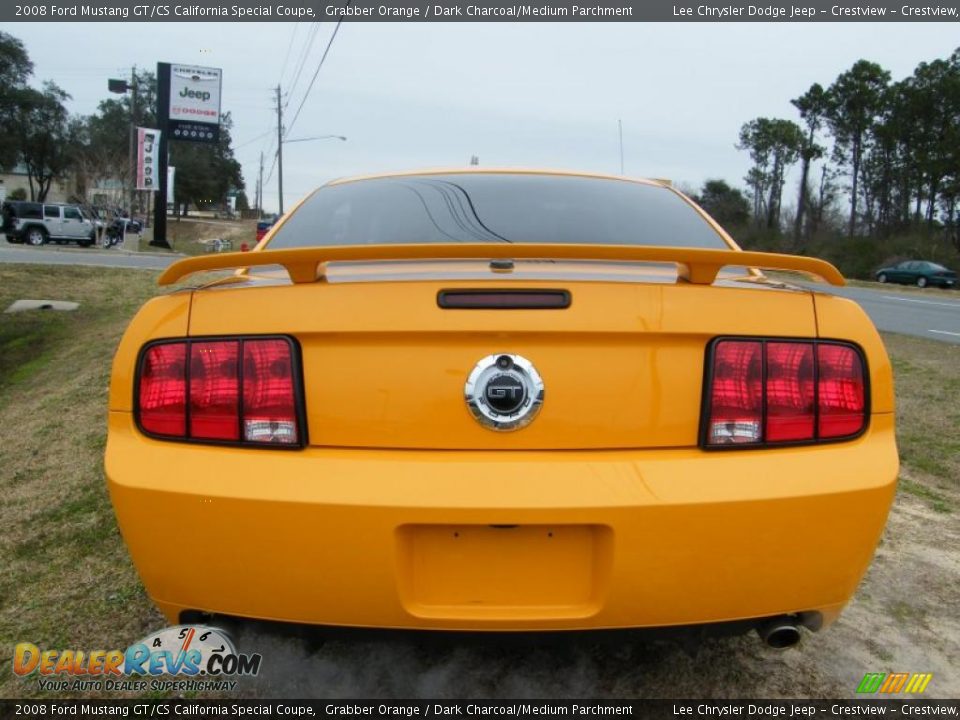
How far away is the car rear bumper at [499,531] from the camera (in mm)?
1472

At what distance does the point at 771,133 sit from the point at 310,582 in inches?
2487

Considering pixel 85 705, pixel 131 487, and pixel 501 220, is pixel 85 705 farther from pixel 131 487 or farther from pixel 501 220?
pixel 501 220

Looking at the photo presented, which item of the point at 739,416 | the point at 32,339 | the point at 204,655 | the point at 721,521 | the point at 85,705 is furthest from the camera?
the point at 32,339

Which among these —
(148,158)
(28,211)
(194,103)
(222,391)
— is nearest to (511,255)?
(222,391)

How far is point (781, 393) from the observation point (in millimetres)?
1615

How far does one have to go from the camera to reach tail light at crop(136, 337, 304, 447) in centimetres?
157

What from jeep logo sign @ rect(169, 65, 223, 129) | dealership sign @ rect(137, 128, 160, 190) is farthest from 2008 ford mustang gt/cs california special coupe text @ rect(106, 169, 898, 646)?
jeep logo sign @ rect(169, 65, 223, 129)

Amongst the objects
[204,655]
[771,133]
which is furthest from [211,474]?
[771,133]

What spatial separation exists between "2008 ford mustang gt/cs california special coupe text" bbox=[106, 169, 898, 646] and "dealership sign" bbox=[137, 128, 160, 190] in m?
33.7

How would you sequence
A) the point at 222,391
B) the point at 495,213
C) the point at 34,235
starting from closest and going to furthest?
the point at 222,391 → the point at 495,213 → the point at 34,235

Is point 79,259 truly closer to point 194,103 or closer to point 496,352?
point 194,103

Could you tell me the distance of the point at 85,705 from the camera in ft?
6.53

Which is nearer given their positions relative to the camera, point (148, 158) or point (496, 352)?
point (496, 352)

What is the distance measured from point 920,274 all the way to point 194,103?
115 feet
